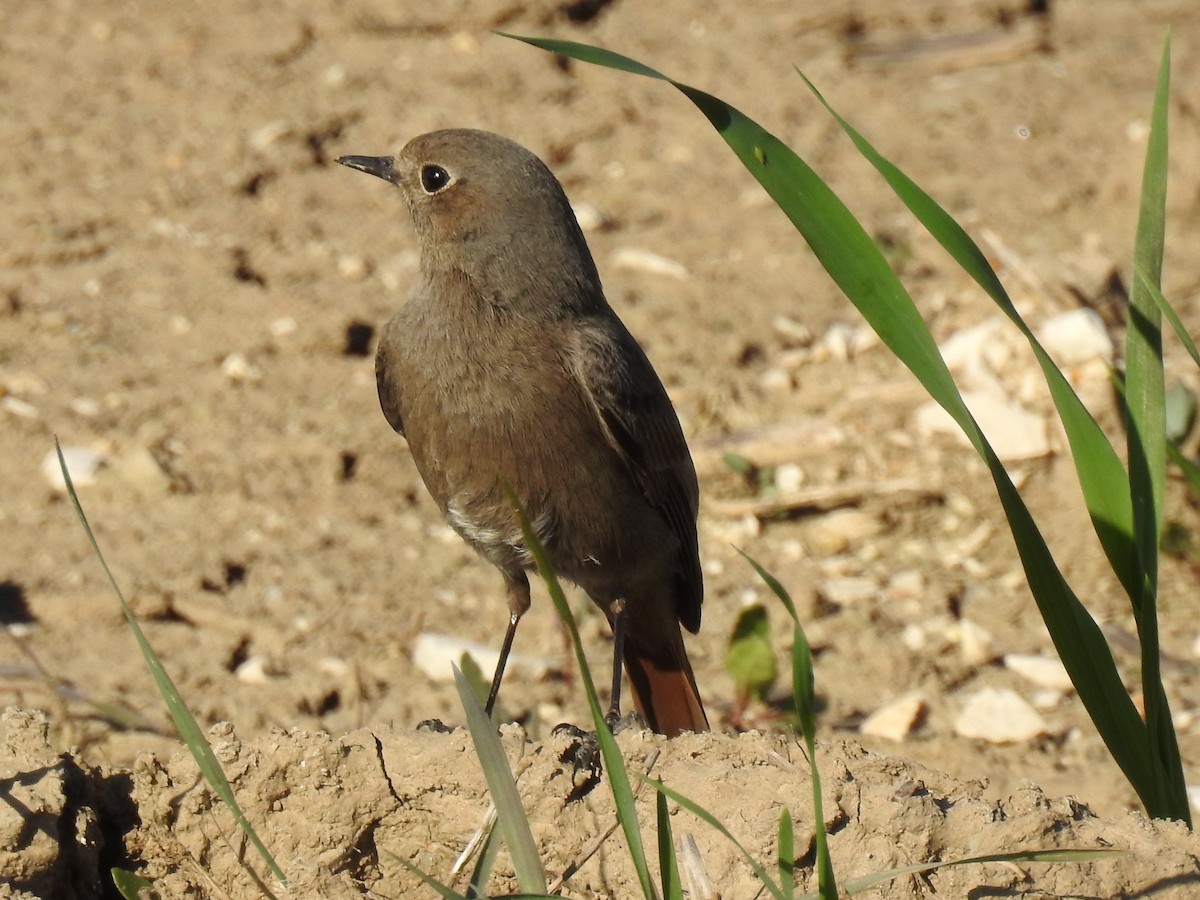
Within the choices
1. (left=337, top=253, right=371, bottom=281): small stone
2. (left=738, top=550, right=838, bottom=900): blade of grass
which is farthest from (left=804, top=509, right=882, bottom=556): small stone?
(left=738, top=550, right=838, bottom=900): blade of grass

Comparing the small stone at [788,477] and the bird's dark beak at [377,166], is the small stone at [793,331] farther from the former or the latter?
the bird's dark beak at [377,166]

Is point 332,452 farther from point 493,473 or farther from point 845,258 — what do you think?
point 845,258

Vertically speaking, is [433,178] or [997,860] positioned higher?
[433,178]

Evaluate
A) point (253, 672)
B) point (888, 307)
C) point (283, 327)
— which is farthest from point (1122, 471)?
point (283, 327)

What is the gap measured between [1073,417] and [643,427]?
1.57m

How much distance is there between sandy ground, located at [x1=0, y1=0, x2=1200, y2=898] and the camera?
3.45 m

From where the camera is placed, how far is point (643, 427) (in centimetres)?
470

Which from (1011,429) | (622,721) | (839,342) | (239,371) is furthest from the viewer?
(839,342)

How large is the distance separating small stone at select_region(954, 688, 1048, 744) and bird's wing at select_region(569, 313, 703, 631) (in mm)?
970

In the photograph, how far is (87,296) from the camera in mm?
7441

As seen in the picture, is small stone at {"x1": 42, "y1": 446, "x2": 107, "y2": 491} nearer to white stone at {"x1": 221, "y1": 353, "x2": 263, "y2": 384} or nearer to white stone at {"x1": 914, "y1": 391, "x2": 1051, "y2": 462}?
white stone at {"x1": 221, "y1": 353, "x2": 263, "y2": 384}

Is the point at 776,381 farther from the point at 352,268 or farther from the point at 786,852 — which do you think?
the point at 786,852

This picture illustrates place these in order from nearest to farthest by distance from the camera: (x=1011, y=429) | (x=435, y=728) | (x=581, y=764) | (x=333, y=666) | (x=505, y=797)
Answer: (x=505, y=797) < (x=581, y=764) < (x=435, y=728) < (x=333, y=666) < (x=1011, y=429)

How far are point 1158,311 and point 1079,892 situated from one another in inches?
49.6
